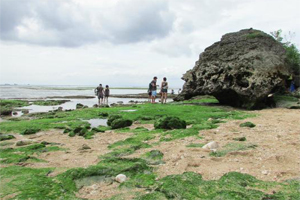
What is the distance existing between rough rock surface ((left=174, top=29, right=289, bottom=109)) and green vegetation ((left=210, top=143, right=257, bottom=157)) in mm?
11187

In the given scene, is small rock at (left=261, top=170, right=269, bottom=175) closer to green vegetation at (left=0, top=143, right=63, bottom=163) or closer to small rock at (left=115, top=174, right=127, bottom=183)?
small rock at (left=115, top=174, right=127, bottom=183)

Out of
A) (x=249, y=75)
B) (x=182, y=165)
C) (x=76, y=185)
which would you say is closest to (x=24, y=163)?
(x=76, y=185)

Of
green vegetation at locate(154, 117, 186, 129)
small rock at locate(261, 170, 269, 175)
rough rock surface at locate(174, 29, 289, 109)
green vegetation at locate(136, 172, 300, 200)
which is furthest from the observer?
rough rock surface at locate(174, 29, 289, 109)

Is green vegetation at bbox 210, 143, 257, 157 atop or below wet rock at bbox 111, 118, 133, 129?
atop

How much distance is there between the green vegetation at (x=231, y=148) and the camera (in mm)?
5572

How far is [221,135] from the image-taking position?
777 cm

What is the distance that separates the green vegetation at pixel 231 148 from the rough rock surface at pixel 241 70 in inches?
440

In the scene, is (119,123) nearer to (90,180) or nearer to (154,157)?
(154,157)

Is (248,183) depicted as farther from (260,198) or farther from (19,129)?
(19,129)

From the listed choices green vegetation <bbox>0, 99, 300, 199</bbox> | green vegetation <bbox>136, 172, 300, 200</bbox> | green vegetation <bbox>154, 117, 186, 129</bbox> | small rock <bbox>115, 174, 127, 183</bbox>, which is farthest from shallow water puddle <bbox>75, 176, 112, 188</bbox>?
green vegetation <bbox>154, 117, 186, 129</bbox>

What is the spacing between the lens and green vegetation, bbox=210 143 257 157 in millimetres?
5572

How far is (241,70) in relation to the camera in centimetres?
1702

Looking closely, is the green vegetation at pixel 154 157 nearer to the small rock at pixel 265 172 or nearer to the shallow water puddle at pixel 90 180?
the shallow water puddle at pixel 90 180

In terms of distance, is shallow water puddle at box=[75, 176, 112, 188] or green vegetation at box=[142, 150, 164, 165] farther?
green vegetation at box=[142, 150, 164, 165]
